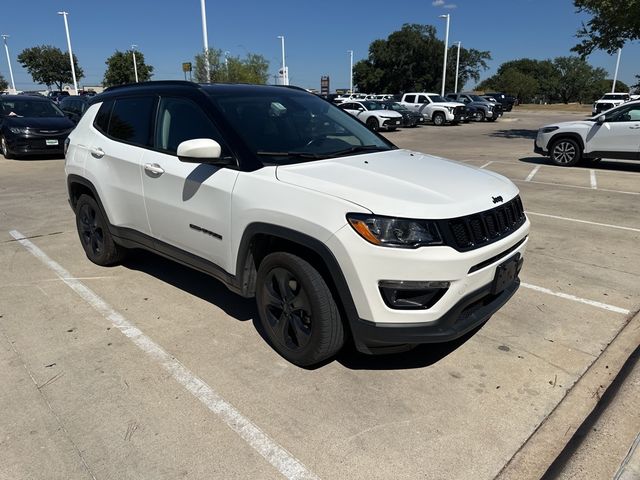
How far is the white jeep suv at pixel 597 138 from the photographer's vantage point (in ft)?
36.2

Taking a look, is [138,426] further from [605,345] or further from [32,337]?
[605,345]

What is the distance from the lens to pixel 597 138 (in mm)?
11484

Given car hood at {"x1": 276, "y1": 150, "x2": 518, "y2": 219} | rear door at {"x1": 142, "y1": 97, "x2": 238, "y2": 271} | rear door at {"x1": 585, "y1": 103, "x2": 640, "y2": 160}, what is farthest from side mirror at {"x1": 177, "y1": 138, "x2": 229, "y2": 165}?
rear door at {"x1": 585, "y1": 103, "x2": 640, "y2": 160}

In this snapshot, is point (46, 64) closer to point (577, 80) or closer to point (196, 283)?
point (196, 283)

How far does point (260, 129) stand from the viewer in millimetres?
3512

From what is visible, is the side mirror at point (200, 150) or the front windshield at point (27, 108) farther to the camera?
the front windshield at point (27, 108)

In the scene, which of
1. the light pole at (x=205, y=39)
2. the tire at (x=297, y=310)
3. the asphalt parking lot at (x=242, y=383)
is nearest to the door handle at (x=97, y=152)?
the asphalt parking lot at (x=242, y=383)

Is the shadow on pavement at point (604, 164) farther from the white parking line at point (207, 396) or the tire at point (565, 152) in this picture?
the white parking line at point (207, 396)

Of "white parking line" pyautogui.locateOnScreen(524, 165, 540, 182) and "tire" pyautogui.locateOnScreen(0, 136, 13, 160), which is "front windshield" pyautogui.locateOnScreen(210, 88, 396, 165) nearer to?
"white parking line" pyautogui.locateOnScreen(524, 165, 540, 182)

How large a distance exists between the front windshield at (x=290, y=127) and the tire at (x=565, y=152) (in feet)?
31.4

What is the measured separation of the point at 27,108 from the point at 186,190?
13.3m

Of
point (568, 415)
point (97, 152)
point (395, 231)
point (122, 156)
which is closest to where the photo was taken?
point (395, 231)

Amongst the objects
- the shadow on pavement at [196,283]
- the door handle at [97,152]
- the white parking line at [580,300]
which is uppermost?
the door handle at [97,152]

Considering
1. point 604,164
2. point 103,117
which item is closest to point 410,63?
point 604,164
